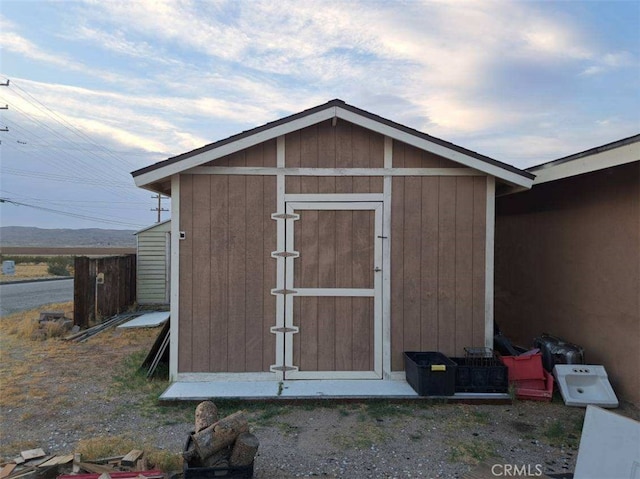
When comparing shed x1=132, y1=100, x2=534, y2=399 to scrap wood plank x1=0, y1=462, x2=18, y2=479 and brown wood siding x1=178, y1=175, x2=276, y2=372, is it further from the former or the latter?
scrap wood plank x1=0, y1=462, x2=18, y2=479

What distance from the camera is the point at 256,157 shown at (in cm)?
467

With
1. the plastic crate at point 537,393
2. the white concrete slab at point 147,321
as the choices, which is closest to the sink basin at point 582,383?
the plastic crate at point 537,393

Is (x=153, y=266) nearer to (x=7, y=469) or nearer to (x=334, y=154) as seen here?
(x=334, y=154)

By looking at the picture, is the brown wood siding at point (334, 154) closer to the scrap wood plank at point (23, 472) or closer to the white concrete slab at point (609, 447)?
the white concrete slab at point (609, 447)

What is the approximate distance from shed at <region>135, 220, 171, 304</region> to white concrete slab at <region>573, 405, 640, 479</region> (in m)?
10.1

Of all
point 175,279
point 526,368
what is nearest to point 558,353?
point 526,368

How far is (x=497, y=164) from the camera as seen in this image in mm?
4555

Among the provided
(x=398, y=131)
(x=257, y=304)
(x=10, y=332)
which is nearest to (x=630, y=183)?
(x=398, y=131)

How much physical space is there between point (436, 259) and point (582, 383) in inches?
75.1

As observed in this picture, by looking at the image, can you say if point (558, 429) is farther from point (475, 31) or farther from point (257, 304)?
point (475, 31)

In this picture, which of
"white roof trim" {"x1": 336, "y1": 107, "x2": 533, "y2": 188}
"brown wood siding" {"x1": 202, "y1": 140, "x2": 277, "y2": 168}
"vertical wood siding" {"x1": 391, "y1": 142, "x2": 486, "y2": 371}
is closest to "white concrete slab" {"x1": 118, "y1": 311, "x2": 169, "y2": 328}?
"brown wood siding" {"x1": 202, "y1": 140, "x2": 277, "y2": 168}

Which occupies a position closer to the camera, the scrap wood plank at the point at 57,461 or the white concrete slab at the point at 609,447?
the white concrete slab at the point at 609,447

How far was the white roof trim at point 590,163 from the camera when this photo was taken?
12.0 ft

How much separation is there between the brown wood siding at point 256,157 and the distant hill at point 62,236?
101163mm
